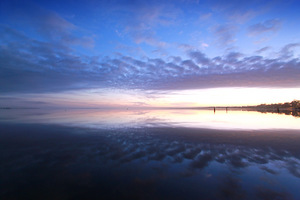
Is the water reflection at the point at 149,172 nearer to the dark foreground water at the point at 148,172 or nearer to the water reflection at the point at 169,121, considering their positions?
the dark foreground water at the point at 148,172

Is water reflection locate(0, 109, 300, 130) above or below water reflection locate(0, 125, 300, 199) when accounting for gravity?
above

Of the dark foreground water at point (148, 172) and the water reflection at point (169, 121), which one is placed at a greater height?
the water reflection at point (169, 121)

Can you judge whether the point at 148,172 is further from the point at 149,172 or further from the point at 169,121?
the point at 169,121

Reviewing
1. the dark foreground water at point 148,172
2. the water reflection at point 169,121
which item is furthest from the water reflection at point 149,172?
the water reflection at point 169,121

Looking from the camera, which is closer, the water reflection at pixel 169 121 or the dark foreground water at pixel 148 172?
the dark foreground water at pixel 148 172

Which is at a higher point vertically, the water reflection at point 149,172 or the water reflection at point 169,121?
the water reflection at point 169,121

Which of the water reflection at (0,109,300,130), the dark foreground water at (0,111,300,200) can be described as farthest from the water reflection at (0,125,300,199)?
the water reflection at (0,109,300,130)

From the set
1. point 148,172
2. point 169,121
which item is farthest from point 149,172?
point 169,121

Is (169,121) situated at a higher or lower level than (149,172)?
higher

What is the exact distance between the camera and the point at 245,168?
6754 millimetres

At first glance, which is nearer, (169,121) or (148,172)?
(148,172)

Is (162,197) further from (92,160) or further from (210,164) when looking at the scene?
(92,160)

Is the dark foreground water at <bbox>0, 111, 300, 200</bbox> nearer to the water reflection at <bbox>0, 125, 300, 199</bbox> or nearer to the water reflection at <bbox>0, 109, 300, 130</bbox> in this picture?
the water reflection at <bbox>0, 125, 300, 199</bbox>

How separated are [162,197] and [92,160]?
4.50 meters
